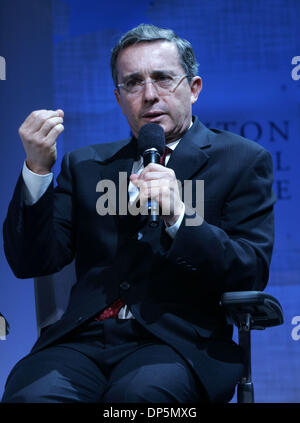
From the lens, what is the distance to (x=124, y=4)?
3.03m

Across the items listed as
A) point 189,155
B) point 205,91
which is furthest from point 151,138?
point 205,91

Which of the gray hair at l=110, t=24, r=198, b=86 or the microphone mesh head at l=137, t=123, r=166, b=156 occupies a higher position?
the gray hair at l=110, t=24, r=198, b=86

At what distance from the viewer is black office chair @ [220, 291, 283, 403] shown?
1778 millimetres

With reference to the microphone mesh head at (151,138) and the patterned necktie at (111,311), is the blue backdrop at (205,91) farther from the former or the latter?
the patterned necktie at (111,311)

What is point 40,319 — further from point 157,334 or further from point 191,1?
point 191,1

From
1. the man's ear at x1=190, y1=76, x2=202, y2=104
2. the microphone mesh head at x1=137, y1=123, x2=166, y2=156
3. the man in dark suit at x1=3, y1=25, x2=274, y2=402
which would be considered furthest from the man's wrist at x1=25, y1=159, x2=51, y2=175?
the man's ear at x1=190, y1=76, x2=202, y2=104

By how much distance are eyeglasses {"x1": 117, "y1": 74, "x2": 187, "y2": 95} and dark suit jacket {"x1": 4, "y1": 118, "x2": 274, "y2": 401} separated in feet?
0.59

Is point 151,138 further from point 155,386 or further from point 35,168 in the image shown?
point 155,386

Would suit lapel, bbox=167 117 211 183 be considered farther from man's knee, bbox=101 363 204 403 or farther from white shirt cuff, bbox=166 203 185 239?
man's knee, bbox=101 363 204 403

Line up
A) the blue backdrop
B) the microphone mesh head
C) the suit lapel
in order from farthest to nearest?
1. the blue backdrop
2. the suit lapel
3. the microphone mesh head
